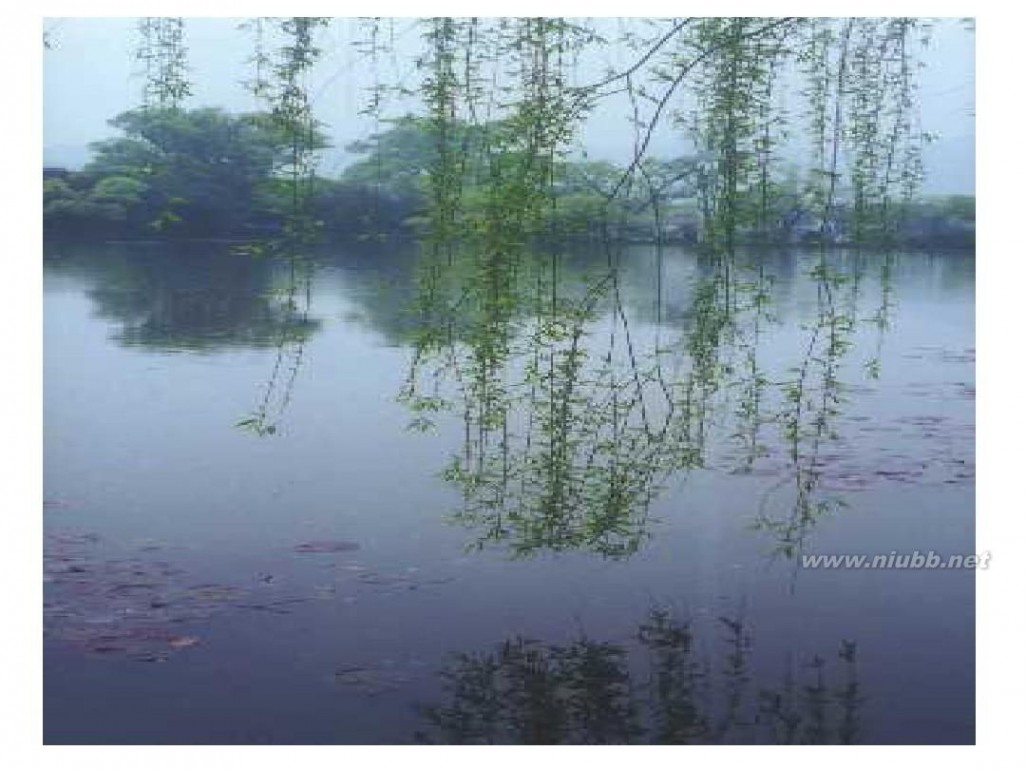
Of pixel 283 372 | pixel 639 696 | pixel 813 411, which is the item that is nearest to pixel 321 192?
pixel 283 372

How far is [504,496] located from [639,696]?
2.19 ft

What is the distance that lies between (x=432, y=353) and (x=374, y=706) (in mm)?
1052

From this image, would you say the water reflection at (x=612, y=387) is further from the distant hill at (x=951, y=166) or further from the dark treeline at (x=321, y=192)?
the distant hill at (x=951, y=166)

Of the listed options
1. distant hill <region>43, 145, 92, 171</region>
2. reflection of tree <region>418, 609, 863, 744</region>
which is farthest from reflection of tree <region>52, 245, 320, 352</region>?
reflection of tree <region>418, 609, 863, 744</region>

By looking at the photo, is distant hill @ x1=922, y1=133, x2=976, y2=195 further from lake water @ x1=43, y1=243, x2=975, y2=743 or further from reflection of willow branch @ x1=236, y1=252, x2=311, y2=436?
reflection of willow branch @ x1=236, y1=252, x2=311, y2=436

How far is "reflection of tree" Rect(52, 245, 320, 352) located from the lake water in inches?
0.4

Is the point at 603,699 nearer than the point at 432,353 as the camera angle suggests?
Yes

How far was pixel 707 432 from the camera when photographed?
13.8 feet

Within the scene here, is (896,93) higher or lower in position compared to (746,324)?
higher

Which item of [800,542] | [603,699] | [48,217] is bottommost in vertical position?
[603,699]

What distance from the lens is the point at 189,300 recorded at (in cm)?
455

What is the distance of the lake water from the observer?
3.57 m
